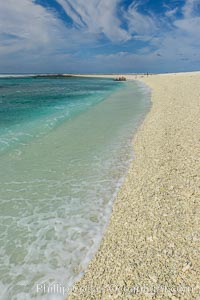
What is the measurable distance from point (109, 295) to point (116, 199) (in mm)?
3261

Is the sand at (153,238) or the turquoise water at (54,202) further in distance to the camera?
the turquoise water at (54,202)

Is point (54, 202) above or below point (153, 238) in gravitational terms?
below

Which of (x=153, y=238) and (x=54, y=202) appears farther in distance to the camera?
(x=54, y=202)

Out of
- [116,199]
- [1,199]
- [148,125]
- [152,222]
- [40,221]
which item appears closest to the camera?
[152,222]

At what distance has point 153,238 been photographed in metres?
4.89

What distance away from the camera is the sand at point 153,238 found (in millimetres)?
3863

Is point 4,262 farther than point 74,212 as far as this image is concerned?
No

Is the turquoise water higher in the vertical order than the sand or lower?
lower

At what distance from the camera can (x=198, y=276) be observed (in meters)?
3.82

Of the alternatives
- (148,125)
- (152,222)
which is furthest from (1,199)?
(148,125)

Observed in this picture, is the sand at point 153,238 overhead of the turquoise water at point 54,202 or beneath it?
overhead

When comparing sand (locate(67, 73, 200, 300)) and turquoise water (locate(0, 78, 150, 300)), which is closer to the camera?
sand (locate(67, 73, 200, 300))

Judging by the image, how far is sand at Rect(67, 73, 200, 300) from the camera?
3.86 metres

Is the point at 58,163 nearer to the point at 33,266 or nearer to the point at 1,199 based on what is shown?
the point at 1,199
